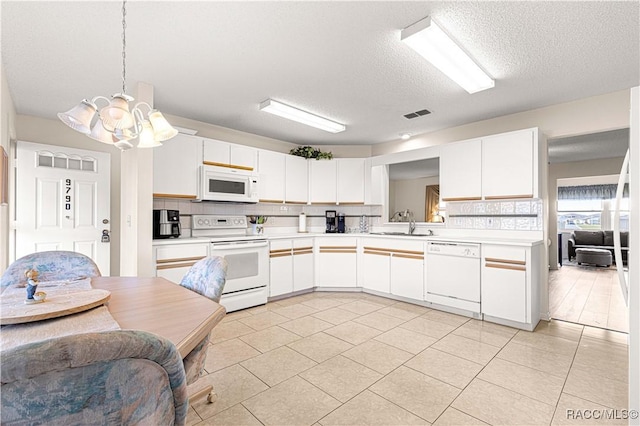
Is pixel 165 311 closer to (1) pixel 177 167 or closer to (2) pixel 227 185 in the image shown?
(1) pixel 177 167

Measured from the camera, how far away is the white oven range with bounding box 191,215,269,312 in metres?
3.69

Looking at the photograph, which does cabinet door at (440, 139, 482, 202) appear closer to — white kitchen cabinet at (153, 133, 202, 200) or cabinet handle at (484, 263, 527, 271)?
cabinet handle at (484, 263, 527, 271)

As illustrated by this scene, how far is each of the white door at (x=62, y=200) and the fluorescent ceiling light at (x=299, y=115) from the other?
252 centimetres

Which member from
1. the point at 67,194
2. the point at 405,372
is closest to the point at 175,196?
the point at 67,194

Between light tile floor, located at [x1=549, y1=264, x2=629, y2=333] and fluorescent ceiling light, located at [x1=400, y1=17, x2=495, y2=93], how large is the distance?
2.81 m

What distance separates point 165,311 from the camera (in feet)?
4.32

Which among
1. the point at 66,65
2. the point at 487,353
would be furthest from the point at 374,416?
the point at 66,65

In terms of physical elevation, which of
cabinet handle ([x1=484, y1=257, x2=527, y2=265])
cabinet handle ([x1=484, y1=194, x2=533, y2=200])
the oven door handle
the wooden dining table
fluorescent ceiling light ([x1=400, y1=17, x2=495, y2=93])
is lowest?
cabinet handle ([x1=484, y1=257, x2=527, y2=265])

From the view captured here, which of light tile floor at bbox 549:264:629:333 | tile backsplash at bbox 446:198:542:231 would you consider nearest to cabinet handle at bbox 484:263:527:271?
tile backsplash at bbox 446:198:542:231

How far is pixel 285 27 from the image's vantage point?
2084mm

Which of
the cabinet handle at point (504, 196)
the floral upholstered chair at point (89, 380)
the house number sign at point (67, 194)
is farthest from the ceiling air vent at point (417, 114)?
the house number sign at point (67, 194)

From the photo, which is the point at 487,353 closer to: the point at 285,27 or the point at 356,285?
the point at 356,285

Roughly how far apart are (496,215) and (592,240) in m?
5.99

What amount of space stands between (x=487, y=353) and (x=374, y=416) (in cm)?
137
